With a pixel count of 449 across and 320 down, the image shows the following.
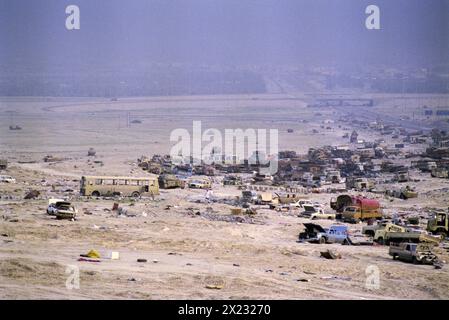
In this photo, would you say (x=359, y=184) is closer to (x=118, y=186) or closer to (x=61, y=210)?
(x=118, y=186)

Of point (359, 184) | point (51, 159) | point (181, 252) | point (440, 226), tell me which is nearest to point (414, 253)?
point (440, 226)

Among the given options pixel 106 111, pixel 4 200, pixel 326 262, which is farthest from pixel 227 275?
pixel 106 111

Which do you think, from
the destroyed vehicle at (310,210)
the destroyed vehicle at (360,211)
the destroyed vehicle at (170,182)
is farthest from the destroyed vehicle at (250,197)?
the destroyed vehicle at (360,211)

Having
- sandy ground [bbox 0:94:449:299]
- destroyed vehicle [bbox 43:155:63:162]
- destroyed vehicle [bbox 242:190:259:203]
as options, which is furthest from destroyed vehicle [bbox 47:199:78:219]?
destroyed vehicle [bbox 43:155:63:162]

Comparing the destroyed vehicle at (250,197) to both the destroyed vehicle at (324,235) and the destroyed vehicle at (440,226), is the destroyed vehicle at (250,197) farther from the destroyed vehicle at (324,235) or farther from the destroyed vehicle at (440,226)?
the destroyed vehicle at (324,235)

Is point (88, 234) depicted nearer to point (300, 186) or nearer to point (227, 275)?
point (227, 275)

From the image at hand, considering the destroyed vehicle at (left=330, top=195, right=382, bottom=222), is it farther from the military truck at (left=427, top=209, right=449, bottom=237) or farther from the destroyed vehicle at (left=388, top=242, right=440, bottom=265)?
the destroyed vehicle at (left=388, top=242, right=440, bottom=265)
